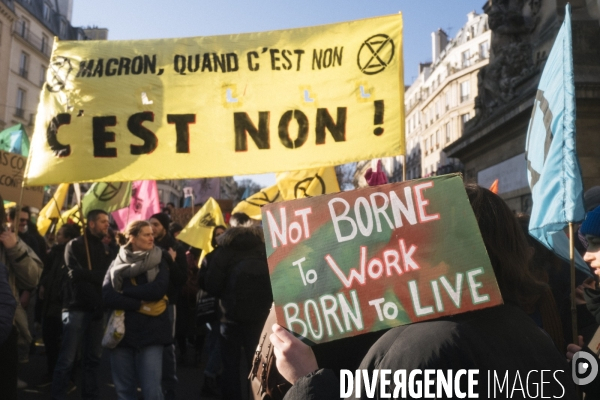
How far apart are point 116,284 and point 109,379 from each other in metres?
2.68

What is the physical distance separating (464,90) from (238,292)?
5562cm

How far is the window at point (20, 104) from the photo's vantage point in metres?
40.5

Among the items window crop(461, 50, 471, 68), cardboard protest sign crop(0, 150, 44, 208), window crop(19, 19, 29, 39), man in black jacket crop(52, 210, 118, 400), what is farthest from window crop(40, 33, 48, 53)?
man in black jacket crop(52, 210, 118, 400)

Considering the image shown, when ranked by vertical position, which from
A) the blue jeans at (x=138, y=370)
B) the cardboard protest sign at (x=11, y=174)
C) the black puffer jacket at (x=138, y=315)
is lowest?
the blue jeans at (x=138, y=370)

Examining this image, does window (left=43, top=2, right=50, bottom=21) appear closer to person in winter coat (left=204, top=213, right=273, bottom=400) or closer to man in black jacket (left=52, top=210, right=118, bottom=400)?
man in black jacket (left=52, top=210, right=118, bottom=400)

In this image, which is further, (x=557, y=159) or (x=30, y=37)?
(x=30, y=37)

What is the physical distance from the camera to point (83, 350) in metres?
5.25

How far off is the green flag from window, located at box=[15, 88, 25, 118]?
3498 centimetres

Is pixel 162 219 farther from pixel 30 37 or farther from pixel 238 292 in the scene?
pixel 30 37

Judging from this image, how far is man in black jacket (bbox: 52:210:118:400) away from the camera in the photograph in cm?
495

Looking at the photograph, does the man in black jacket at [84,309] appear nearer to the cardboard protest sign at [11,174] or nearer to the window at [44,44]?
the cardboard protest sign at [11,174]

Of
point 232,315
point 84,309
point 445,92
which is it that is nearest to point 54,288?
point 84,309

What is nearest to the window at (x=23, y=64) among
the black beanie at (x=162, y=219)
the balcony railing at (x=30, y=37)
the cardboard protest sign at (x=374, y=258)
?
the balcony railing at (x=30, y=37)

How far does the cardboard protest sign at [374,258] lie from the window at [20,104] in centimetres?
4354
